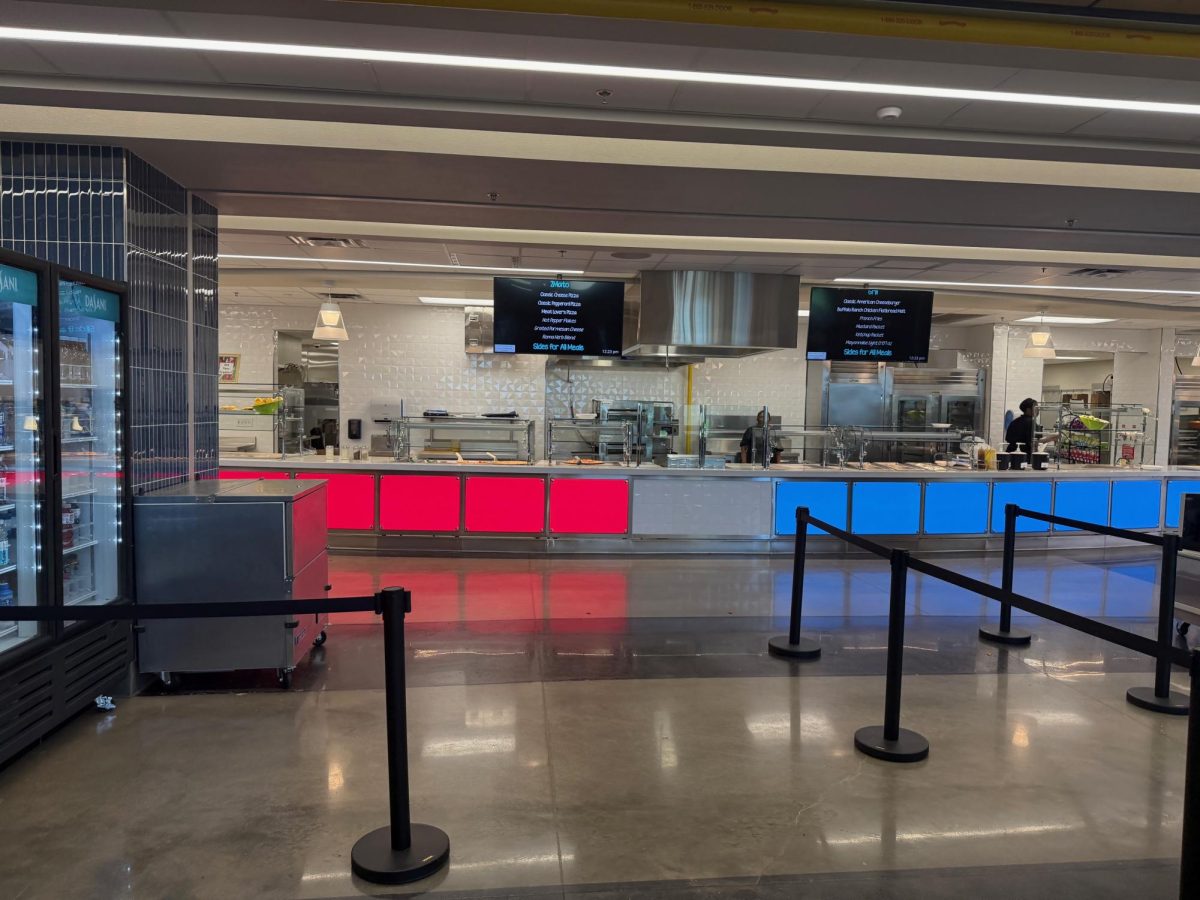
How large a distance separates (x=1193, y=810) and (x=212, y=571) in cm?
405

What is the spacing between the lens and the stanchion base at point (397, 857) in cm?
244

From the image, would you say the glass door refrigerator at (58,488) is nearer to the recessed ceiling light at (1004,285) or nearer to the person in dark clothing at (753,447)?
the person in dark clothing at (753,447)

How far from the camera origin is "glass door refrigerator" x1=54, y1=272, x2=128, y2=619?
12.2 ft

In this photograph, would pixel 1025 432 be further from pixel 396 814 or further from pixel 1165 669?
pixel 396 814

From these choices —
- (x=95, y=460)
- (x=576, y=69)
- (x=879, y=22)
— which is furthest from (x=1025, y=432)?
(x=95, y=460)

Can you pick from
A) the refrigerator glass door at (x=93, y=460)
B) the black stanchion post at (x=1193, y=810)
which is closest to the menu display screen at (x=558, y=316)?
the refrigerator glass door at (x=93, y=460)

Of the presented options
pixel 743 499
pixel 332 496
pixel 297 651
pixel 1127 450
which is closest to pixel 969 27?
pixel 297 651

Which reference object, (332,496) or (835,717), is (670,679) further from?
Result: (332,496)

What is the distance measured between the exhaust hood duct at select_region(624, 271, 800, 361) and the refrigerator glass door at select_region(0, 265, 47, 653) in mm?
5049

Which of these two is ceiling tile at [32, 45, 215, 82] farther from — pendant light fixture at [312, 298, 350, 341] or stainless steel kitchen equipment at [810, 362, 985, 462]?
stainless steel kitchen equipment at [810, 362, 985, 462]

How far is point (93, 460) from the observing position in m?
3.84

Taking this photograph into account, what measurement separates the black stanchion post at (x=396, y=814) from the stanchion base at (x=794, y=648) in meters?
2.59

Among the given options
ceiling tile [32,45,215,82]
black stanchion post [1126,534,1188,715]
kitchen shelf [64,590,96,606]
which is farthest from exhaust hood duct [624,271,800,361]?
kitchen shelf [64,590,96,606]

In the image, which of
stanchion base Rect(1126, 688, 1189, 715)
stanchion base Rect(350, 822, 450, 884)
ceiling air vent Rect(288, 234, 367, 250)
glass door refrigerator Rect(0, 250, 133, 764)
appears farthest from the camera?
ceiling air vent Rect(288, 234, 367, 250)
